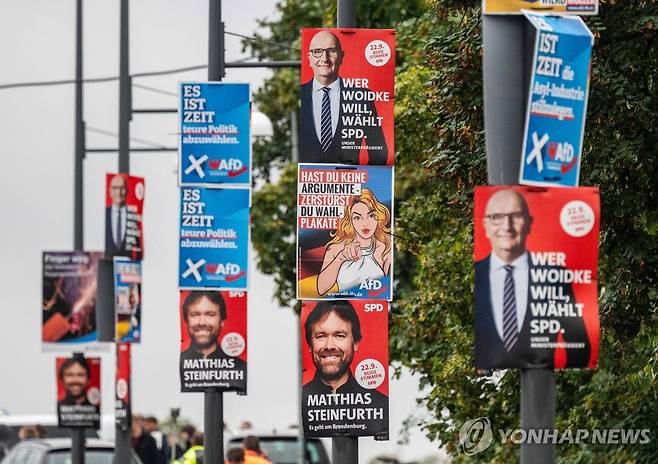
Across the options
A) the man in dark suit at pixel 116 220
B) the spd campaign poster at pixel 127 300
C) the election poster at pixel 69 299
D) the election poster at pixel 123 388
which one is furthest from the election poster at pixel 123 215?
the election poster at pixel 69 299

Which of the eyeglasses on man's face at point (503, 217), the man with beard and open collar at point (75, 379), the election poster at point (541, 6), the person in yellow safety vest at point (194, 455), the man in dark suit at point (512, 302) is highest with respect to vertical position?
the election poster at point (541, 6)

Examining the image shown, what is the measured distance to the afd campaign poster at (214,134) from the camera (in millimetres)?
18812

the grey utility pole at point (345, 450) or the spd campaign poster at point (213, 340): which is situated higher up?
the spd campaign poster at point (213, 340)

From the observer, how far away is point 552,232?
28.2ft

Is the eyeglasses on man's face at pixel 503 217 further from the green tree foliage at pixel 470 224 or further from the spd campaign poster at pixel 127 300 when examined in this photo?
the spd campaign poster at pixel 127 300

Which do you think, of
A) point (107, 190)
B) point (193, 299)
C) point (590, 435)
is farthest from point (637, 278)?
point (107, 190)

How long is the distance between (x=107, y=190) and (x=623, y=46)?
12.0 metres

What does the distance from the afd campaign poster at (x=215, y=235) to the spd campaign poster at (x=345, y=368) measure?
19.2 ft

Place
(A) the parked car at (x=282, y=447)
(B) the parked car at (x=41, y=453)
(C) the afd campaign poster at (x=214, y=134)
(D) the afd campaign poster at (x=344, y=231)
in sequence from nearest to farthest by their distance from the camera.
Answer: (D) the afd campaign poster at (x=344, y=231) → (C) the afd campaign poster at (x=214, y=134) → (B) the parked car at (x=41, y=453) → (A) the parked car at (x=282, y=447)

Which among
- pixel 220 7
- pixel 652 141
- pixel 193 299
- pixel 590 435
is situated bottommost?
pixel 590 435

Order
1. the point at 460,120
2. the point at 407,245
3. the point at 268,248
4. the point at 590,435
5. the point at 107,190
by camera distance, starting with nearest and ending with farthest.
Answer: the point at 460,120 → the point at 590,435 → the point at 407,245 → the point at 107,190 → the point at 268,248

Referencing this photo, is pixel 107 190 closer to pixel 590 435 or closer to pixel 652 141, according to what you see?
pixel 590 435

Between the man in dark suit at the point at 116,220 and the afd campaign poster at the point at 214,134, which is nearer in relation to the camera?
the afd campaign poster at the point at 214,134

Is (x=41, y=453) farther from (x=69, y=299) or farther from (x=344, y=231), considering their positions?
(x=344, y=231)
